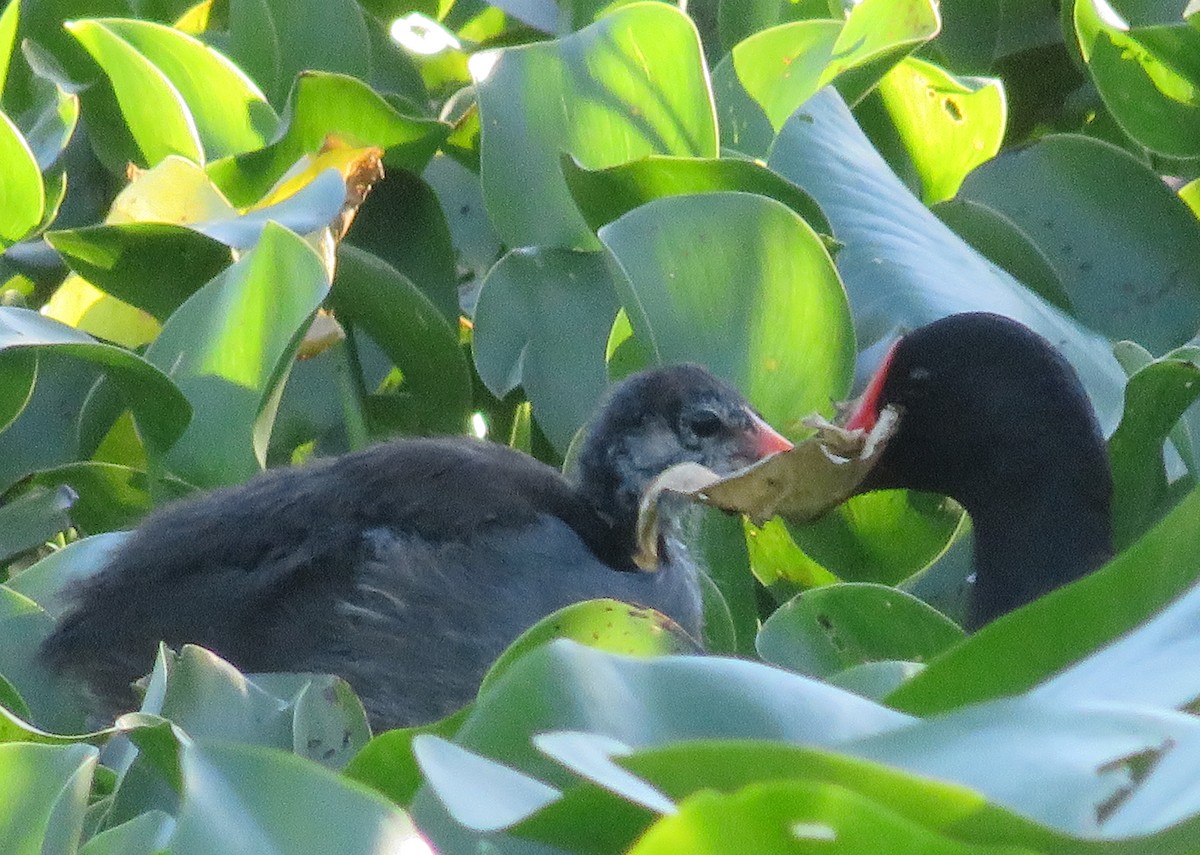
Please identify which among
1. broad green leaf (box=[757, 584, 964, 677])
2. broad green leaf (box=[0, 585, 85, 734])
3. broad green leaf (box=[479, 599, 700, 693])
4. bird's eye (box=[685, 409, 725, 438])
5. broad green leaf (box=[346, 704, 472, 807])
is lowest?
broad green leaf (box=[0, 585, 85, 734])

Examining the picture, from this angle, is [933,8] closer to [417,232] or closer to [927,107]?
[927,107]

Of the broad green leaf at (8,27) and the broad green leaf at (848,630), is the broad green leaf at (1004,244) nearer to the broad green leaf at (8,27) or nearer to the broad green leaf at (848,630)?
the broad green leaf at (848,630)

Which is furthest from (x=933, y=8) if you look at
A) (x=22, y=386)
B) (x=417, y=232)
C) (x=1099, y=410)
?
(x=22, y=386)

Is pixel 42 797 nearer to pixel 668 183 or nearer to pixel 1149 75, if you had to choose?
pixel 668 183

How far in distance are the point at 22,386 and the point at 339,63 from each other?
32.4 inches

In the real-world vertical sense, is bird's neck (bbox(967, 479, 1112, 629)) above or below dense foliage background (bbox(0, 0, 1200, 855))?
below

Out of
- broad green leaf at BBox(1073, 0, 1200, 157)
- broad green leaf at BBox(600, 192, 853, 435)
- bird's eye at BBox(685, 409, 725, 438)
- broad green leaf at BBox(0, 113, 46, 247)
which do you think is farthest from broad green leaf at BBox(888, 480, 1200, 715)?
broad green leaf at BBox(0, 113, 46, 247)

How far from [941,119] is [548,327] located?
2.13 feet

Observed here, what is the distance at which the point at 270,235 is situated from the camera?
2316 millimetres

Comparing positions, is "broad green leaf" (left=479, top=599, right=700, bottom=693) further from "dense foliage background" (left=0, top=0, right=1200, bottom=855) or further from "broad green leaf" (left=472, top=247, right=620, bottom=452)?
"broad green leaf" (left=472, top=247, right=620, bottom=452)

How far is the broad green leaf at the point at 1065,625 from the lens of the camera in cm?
124

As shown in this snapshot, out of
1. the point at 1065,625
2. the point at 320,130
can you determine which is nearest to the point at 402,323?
the point at 320,130

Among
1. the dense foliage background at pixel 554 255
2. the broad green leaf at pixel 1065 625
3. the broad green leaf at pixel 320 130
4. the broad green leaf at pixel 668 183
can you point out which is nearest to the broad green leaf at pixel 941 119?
the dense foliage background at pixel 554 255

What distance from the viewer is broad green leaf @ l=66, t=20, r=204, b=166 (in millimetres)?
2689
